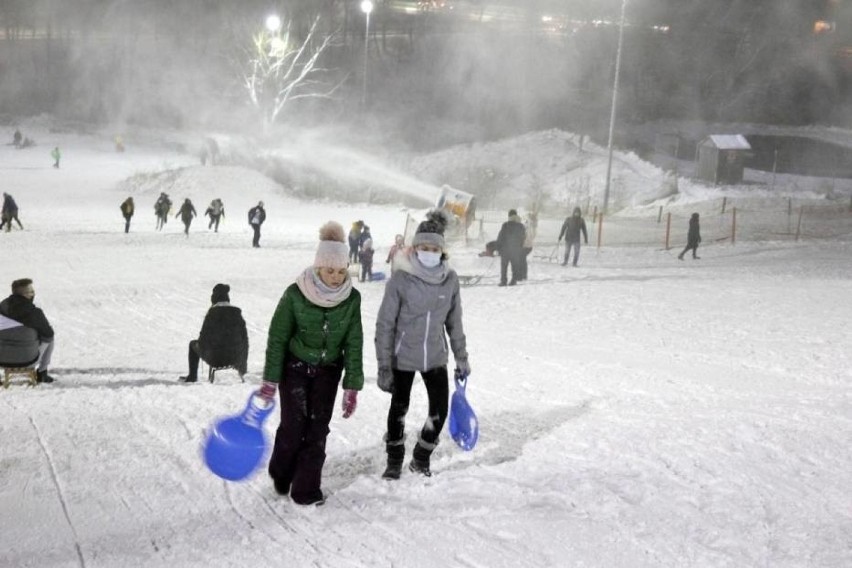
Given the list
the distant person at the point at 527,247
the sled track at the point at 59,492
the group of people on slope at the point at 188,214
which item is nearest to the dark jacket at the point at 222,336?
the sled track at the point at 59,492

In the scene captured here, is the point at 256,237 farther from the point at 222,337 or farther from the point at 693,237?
the point at 222,337

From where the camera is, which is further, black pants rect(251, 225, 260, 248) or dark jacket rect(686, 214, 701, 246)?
black pants rect(251, 225, 260, 248)

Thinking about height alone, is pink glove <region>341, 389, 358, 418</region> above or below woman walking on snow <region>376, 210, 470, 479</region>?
below

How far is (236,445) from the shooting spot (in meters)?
5.38

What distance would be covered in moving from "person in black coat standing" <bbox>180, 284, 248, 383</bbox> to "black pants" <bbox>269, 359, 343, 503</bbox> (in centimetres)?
449

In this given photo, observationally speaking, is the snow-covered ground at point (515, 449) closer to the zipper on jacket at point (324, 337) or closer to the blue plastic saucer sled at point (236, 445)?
the blue plastic saucer sled at point (236, 445)


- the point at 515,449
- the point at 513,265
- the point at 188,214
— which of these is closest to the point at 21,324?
the point at 515,449

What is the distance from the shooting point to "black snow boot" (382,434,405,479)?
5.66 meters

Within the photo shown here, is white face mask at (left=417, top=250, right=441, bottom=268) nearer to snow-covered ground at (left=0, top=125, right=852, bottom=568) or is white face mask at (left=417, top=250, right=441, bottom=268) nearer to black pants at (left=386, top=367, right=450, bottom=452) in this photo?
black pants at (left=386, top=367, right=450, bottom=452)

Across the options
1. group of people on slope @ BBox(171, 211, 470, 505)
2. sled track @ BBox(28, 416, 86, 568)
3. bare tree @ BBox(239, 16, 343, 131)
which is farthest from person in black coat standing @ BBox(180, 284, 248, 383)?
bare tree @ BBox(239, 16, 343, 131)

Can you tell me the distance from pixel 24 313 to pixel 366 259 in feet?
35.6

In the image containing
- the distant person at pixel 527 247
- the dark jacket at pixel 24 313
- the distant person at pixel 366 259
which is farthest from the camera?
the distant person at pixel 366 259

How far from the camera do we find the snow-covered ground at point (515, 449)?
4.68m

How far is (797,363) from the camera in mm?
10750
